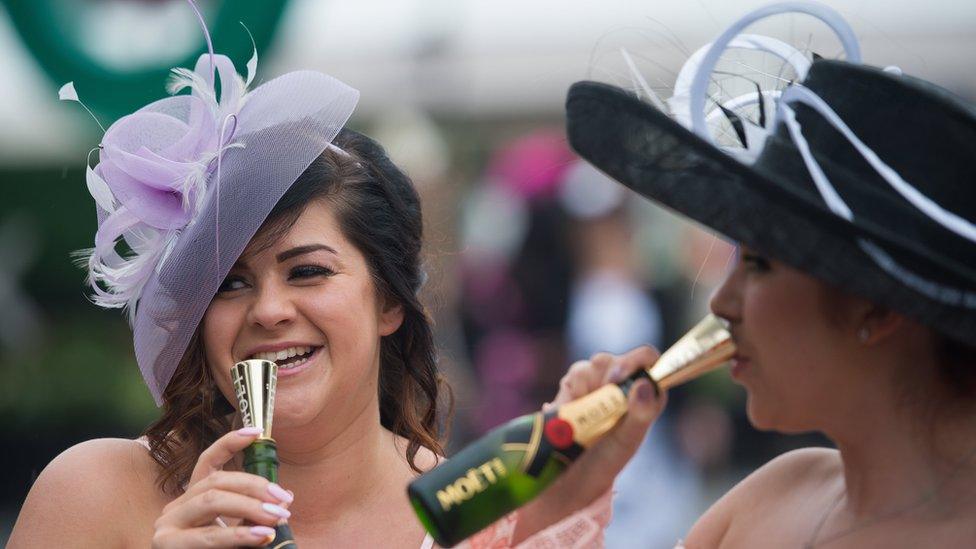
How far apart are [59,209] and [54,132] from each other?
58 centimetres

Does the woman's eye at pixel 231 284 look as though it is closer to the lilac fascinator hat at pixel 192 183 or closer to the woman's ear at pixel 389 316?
the lilac fascinator hat at pixel 192 183

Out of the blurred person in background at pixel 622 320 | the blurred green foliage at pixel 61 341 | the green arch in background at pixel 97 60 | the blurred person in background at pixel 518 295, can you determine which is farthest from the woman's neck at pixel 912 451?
the blurred green foliage at pixel 61 341

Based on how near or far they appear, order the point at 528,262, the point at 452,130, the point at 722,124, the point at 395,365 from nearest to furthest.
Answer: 1. the point at 722,124
2. the point at 395,365
3. the point at 528,262
4. the point at 452,130

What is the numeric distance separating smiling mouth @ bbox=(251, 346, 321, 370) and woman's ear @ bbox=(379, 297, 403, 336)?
0.93 ft

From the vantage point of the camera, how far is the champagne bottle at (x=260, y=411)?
6.99ft

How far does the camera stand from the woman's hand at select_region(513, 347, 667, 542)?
1921mm

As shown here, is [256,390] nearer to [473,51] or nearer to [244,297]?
[244,297]

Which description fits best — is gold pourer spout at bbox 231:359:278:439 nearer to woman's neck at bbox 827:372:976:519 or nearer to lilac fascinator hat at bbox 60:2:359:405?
lilac fascinator hat at bbox 60:2:359:405

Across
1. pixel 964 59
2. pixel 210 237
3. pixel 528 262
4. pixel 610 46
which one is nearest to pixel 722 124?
pixel 610 46

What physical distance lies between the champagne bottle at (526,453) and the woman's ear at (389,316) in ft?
3.24

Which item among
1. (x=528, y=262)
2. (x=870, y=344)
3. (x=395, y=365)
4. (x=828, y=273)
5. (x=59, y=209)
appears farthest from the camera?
(x=59, y=209)

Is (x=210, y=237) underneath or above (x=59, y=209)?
above

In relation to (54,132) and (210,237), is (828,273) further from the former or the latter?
(54,132)

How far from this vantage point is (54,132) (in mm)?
7695
